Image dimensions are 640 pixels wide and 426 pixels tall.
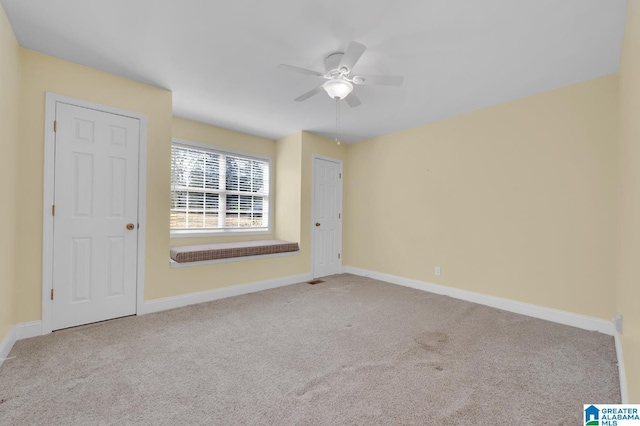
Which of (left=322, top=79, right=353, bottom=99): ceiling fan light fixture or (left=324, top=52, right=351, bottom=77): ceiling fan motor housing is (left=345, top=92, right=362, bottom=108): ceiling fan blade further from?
(left=324, top=52, right=351, bottom=77): ceiling fan motor housing

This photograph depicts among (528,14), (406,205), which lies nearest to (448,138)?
(406,205)

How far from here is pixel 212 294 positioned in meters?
3.49

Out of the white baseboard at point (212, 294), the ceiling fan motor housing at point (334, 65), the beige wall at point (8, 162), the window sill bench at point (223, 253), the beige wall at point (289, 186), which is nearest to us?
the beige wall at point (8, 162)

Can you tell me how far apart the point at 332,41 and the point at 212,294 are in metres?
3.07

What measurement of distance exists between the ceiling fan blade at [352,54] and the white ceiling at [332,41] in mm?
181

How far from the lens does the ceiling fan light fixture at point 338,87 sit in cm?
238

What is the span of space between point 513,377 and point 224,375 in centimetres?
194

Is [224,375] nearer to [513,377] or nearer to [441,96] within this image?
[513,377]

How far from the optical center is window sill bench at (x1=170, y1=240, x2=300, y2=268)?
325cm

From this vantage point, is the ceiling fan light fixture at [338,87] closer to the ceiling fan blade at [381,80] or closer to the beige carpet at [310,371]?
the ceiling fan blade at [381,80]

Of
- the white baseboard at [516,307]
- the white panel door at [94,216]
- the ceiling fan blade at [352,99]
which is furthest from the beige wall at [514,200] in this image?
the white panel door at [94,216]

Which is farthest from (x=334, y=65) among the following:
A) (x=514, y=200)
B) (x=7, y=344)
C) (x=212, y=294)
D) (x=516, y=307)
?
(x=7, y=344)

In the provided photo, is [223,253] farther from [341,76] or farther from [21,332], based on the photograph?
[341,76]

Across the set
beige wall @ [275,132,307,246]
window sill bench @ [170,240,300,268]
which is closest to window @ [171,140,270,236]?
beige wall @ [275,132,307,246]
